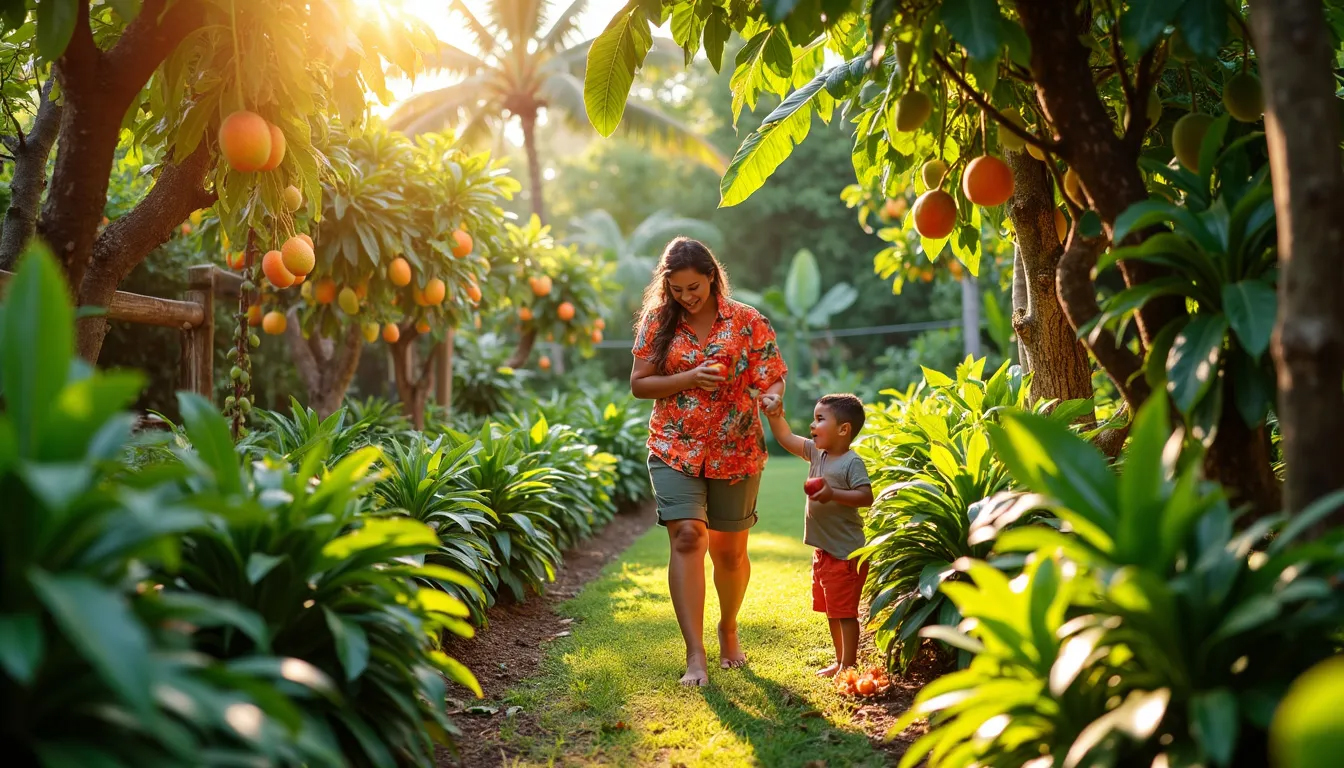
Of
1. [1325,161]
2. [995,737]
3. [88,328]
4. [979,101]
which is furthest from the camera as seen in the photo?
[88,328]

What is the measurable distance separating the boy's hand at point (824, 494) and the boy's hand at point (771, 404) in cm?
33

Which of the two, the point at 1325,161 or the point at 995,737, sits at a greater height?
the point at 1325,161

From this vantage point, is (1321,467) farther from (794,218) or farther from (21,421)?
(794,218)

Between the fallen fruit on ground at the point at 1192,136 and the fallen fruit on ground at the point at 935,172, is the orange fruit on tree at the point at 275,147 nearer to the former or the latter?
the fallen fruit on ground at the point at 935,172

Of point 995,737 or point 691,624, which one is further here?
point 691,624

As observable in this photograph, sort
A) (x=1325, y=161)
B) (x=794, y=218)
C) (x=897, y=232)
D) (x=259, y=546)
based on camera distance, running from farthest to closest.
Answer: (x=794, y=218), (x=897, y=232), (x=259, y=546), (x=1325, y=161)

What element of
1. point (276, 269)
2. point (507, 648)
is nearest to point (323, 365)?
point (276, 269)

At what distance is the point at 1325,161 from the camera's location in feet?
6.11

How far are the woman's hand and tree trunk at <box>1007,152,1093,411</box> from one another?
1.54 metres

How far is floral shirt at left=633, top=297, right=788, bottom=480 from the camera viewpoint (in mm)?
3764

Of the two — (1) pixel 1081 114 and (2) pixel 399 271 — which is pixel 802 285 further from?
(1) pixel 1081 114

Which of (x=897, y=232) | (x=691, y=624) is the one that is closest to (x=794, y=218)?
(x=897, y=232)

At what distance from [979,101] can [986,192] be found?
0.26 m

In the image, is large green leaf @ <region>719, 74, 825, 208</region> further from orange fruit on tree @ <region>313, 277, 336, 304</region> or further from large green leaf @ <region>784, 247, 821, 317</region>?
large green leaf @ <region>784, 247, 821, 317</region>
